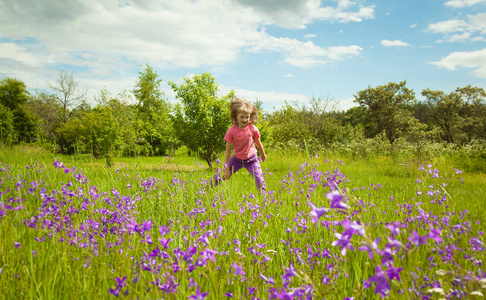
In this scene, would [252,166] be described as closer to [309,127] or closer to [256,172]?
[256,172]

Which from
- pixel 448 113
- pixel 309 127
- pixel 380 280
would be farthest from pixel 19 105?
pixel 448 113

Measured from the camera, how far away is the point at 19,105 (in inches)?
1593

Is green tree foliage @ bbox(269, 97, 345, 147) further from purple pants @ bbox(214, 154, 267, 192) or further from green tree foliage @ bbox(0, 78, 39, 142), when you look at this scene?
green tree foliage @ bbox(0, 78, 39, 142)

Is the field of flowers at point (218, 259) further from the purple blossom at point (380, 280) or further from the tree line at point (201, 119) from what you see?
the tree line at point (201, 119)

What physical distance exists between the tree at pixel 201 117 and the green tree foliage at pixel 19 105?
36.0 meters

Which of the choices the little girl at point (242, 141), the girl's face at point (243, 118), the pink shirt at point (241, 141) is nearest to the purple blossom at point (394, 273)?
the little girl at point (242, 141)

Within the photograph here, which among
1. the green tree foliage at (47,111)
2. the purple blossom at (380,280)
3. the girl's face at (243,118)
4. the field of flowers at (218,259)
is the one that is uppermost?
the green tree foliage at (47,111)

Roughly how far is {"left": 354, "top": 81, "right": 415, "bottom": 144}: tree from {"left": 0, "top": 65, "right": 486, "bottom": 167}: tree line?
0.43 feet

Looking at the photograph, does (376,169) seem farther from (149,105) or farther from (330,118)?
(149,105)

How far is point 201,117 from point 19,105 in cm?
4316

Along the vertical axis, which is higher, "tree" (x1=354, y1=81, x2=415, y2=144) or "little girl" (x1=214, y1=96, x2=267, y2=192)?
"tree" (x1=354, y1=81, x2=415, y2=144)

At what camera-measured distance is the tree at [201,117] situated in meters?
11.2

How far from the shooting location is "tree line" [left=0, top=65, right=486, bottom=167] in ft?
37.7

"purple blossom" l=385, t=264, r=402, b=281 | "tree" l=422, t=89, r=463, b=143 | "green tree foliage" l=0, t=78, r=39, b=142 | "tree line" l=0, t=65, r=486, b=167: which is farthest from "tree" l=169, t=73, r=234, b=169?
"tree" l=422, t=89, r=463, b=143
